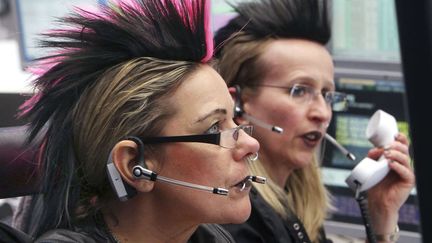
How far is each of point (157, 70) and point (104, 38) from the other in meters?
0.10

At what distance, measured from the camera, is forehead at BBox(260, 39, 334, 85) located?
5.92ft

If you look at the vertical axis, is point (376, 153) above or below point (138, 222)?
below

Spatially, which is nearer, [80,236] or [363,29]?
[80,236]

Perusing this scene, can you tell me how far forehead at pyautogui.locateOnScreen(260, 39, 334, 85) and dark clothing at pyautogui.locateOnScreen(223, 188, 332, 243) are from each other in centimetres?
32

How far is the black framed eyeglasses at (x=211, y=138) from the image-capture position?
3.78 feet

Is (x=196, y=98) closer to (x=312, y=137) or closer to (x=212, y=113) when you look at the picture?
(x=212, y=113)

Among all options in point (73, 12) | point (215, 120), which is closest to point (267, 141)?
point (215, 120)

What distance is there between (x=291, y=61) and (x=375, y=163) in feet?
1.27

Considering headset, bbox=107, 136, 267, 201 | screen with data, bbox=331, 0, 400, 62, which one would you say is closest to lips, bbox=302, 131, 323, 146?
headset, bbox=107, 136, 267, 201

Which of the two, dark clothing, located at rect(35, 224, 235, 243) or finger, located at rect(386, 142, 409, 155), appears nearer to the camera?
dark clothing, located at rect(35, 224, 235, 243)

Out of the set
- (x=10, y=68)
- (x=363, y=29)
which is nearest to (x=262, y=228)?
(x=363, y=29)

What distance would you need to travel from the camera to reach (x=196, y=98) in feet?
3.90

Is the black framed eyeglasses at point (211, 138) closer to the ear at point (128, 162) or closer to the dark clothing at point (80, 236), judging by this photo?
the ear at point (128, 162)

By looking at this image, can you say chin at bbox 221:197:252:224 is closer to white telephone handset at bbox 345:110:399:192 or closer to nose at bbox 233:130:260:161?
nose at bbox 233:130:260:161
